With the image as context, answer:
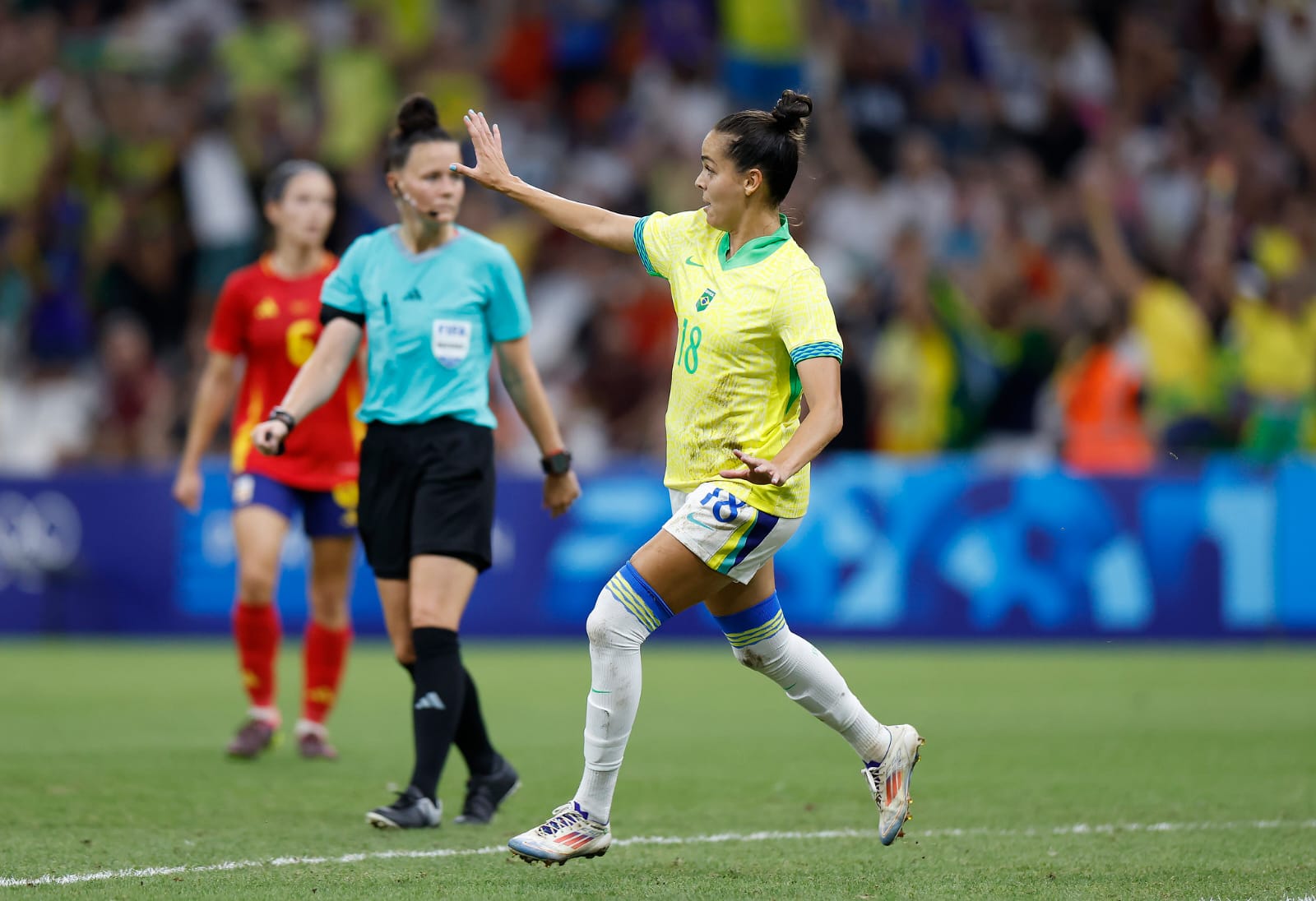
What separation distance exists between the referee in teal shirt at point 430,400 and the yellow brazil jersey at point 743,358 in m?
1.14

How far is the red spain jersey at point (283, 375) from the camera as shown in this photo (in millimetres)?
8266

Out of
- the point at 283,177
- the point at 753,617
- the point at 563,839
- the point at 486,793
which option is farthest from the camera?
the point at 283,177

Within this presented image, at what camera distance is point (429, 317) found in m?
6.65

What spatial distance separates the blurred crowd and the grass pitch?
3459mm

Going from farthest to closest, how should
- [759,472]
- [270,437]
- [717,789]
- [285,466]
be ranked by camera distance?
[285,466] < [717,789] < [270,437] < [759,472]

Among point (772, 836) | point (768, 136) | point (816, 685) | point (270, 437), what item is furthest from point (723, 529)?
point (270, 437)

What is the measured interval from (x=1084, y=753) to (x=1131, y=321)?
7.76 metres

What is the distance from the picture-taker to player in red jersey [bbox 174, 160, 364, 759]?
27.1 ft

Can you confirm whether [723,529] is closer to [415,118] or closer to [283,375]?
[415,118]

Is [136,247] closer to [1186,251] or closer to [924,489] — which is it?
[924,489]

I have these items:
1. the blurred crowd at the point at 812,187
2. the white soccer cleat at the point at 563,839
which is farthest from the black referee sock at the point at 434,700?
the blurred crowd at the point at 812,187

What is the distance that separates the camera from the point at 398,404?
6680 millimetres

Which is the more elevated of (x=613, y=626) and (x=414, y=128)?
(x=414, y=128)

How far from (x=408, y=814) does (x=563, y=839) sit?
1.04m
